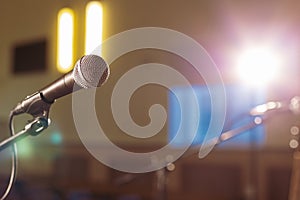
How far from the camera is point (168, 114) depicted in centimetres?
452

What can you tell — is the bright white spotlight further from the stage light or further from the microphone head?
the microphone head

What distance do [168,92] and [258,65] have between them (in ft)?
3.96

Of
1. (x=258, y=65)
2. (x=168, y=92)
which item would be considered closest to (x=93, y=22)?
(x=168, y=92)

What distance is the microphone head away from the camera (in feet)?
3.22

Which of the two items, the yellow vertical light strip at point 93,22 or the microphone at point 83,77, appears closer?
the microphone at point 83,77

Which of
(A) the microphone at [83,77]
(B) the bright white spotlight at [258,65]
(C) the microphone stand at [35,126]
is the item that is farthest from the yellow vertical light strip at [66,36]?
(A) the microphone at [83,77]

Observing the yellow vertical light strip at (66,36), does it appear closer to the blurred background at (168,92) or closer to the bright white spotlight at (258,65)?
the blurred background at (168,92)

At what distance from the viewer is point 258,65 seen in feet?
11.5

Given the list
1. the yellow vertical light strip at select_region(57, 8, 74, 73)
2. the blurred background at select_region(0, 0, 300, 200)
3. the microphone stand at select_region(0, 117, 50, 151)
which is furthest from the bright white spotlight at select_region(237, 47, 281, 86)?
the microphone stand at select_region(0, 117, 50, 151)

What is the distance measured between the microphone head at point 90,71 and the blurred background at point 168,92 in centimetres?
252

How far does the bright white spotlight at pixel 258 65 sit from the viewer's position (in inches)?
138

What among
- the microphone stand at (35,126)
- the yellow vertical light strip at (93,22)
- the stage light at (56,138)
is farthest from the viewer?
the stage light at (56,138)

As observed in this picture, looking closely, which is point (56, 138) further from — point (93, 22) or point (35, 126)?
point (35, 126)

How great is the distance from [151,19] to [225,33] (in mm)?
713
